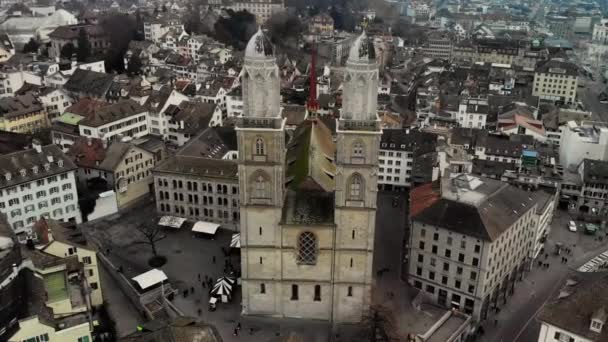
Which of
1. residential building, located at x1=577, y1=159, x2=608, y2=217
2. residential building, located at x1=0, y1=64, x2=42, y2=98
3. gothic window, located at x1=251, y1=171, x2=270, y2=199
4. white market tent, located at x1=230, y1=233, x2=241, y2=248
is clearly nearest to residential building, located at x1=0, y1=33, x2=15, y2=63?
residential building, located at x1=0, y1=64, x2=42, y2=98

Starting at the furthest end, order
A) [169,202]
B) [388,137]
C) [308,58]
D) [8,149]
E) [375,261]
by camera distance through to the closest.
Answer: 1. [308,58]
2. [388,137]
3. [8,149]
4. [169,202]
5. [375,261]

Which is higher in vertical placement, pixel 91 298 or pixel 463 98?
pixel 463 98

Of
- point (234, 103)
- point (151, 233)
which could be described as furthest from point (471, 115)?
point (151, 233)

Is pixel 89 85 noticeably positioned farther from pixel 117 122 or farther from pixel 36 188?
pixel 36 188

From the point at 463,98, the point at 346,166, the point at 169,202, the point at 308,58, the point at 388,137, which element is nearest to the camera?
the point at 346,166

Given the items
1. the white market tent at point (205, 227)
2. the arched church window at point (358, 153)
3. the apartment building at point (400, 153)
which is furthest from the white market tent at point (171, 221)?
the arched church window at point (358, 153)

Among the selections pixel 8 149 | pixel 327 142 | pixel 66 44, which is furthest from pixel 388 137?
pixel 66 44

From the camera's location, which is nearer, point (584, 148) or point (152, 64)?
point (584, 148)

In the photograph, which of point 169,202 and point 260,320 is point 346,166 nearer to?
point 260,320
